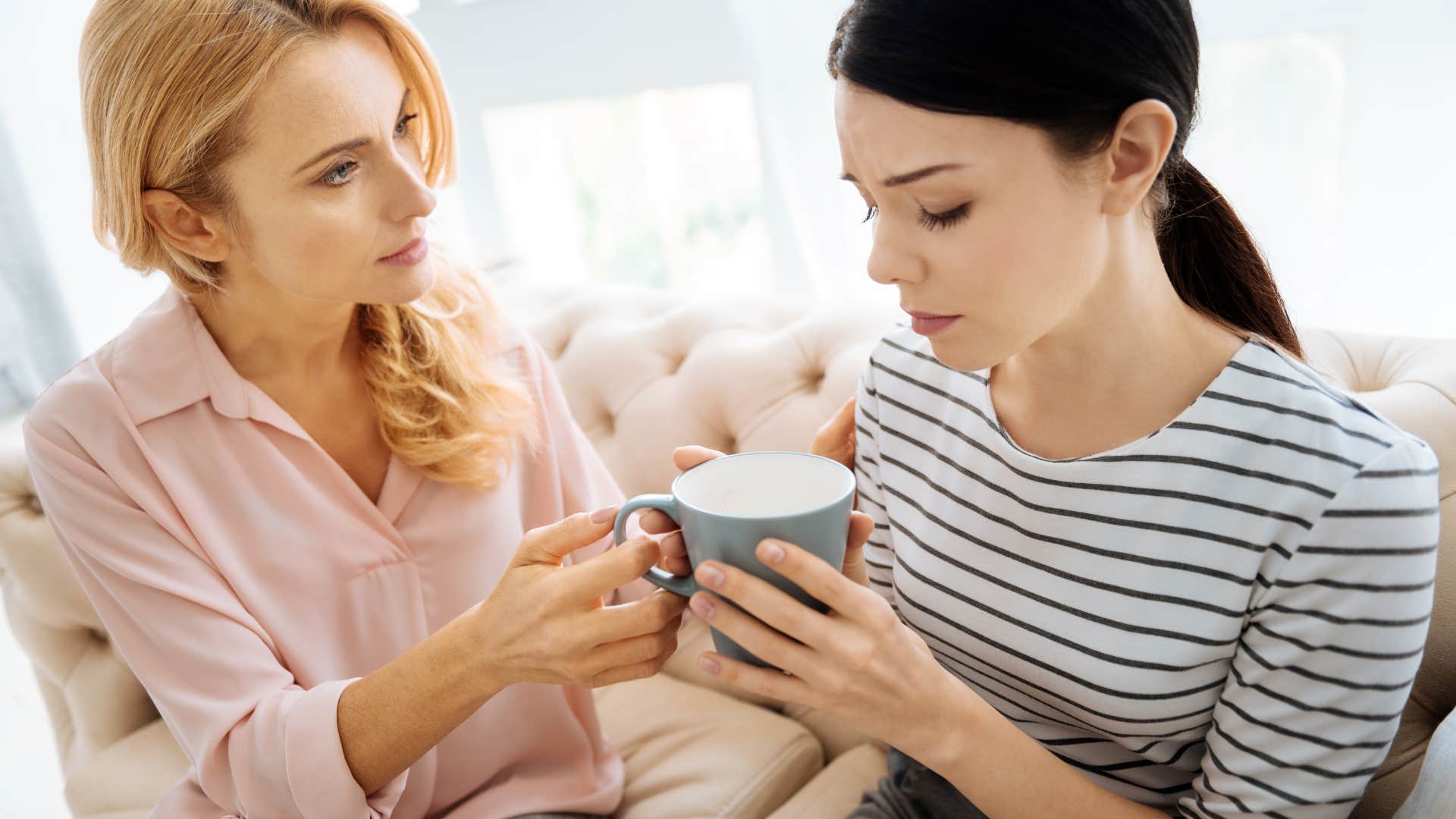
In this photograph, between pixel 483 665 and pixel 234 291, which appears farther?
pixel 234 291

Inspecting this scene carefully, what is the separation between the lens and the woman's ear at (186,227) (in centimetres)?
102

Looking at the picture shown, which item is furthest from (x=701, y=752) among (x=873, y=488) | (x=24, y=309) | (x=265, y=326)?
(x=24, y=309)

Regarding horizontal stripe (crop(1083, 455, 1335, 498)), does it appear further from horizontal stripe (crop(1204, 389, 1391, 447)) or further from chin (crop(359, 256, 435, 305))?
chin (crop(359, 256, 435, 305))

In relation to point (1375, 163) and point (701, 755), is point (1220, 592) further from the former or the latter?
point (1375, 163)

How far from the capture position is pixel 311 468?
3.59 ft

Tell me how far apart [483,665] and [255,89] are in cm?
63

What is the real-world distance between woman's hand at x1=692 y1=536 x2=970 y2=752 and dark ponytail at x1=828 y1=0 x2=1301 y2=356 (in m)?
0.35

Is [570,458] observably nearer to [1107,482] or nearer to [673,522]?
[673,522]

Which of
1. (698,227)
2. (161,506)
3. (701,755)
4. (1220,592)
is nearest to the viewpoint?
(1220,592)

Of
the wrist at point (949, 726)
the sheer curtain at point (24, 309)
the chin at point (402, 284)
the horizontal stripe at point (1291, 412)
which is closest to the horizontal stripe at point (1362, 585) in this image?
the horizontal stripe at point (1291, 412)

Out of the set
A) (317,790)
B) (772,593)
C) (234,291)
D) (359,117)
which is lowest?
(317,790)

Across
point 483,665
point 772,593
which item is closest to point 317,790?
point 483,665

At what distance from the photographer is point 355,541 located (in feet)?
3.58

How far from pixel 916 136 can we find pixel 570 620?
1.66 feet
